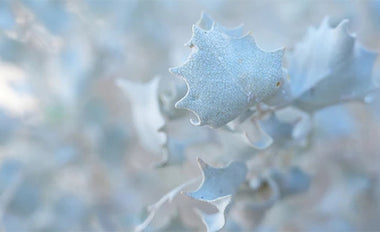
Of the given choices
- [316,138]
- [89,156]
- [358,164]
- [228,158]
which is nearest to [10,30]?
[89,156]

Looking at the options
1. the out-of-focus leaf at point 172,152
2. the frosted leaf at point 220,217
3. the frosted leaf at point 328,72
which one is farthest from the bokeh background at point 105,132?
the frosted leaf at point 220,217

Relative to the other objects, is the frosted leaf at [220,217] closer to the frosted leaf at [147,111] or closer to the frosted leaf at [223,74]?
the frosted leaf at [223,74]

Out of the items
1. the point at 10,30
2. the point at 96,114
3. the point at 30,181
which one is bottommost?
the point at 30,181

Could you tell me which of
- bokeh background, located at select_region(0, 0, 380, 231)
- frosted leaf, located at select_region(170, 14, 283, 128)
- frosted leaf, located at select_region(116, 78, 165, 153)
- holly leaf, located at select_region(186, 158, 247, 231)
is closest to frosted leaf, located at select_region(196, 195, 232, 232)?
holly leaf, located at select_region(186, 158, 247, 231)

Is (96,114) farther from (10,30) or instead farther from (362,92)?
(362,92)

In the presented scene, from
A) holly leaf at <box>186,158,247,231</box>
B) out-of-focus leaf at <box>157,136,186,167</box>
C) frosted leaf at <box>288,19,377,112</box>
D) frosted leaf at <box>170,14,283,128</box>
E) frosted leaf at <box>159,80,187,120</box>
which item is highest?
frosted leaf at <box>159,80,187,120</box>

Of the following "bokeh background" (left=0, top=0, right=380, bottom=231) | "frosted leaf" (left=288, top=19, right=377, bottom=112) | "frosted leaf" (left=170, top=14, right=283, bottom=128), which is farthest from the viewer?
"bokeh background" (left=0, top=0, right=380, bottom=231)

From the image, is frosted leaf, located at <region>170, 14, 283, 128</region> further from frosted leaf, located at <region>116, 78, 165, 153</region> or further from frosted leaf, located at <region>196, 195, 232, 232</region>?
frosted leaf, located at <region>116, 78, 165, 153</region>
